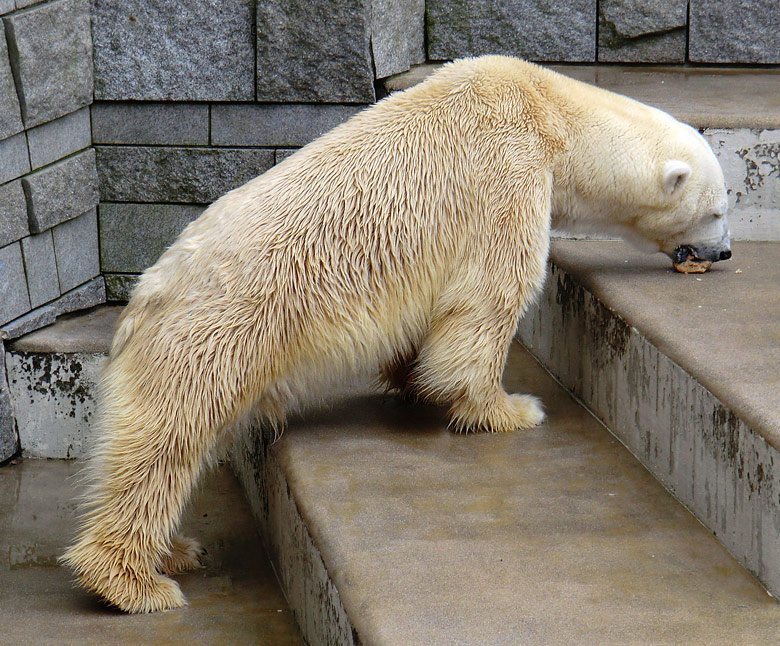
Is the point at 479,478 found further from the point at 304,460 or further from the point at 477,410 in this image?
the point at 304,460

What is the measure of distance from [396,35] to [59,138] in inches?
54.8

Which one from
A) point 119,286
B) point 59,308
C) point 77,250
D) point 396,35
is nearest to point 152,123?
point 77,250

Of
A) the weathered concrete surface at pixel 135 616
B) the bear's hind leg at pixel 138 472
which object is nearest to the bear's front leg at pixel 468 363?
the bear's hind leg at pixel 138 472

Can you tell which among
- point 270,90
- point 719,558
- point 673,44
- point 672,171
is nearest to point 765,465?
point 719,558

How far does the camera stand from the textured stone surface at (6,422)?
3.70 m

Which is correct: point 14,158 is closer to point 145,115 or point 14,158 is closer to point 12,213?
point 12,213

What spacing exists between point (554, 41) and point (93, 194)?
2137 millimetres

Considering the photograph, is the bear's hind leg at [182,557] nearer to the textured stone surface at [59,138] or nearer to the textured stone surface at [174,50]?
the textured stone surface at [59,138]

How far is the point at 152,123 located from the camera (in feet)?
12.9

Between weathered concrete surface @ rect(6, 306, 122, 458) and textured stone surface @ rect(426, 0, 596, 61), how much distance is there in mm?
1968

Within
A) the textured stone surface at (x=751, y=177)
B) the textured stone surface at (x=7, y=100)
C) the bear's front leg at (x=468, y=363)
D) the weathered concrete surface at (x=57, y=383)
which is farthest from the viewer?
the weathered concrete surface at (x=57, y=383)

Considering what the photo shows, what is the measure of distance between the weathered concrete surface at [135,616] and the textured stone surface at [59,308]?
54 cm

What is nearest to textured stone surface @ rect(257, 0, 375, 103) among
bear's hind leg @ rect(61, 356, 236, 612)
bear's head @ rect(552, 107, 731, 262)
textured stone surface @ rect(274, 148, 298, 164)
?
textured stone surface @ rect(274, 148, 298, 164)

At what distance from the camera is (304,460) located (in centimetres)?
278
